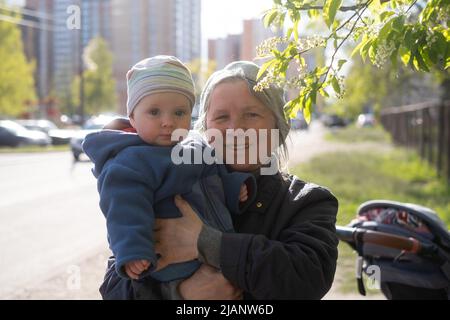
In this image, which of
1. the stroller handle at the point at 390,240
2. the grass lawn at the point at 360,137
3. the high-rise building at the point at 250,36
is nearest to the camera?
the stroller handle at the point at 390,240

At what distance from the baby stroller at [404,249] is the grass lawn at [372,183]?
2290mm

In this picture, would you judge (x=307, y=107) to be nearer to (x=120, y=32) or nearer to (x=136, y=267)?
(x=136, y=267)

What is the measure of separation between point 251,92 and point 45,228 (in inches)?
281

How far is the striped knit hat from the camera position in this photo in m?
1.88

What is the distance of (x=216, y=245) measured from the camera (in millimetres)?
1733

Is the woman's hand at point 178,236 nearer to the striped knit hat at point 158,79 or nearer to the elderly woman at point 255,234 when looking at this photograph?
the elderly woman at point 255,234

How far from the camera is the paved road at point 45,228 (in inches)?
242

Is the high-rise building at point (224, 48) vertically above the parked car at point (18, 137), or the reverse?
the high-rise building at point (224, 48)

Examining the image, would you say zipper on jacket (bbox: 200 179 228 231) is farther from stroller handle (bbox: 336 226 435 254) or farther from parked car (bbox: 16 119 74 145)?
parked car (bbox: 16 119 74 145)

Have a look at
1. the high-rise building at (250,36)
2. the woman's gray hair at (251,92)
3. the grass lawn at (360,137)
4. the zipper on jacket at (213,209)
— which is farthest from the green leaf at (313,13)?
the grass lawn at (360,137)

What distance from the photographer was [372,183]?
1203 centimetres

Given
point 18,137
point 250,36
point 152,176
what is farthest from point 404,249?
point 18,137

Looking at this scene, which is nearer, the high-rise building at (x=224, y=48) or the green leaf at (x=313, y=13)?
the green leaf at (x=313, y=13)

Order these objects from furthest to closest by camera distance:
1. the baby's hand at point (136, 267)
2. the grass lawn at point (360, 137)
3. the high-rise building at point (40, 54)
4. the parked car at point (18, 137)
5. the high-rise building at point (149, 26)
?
1. the high-rise building at point (40, 54)
2. the grass lawn at point (360, 137)
3. the parked car at point (18, 137)
4. the high-rise building at point (149, 26)
5. the baby's hand at point (136, 267)
